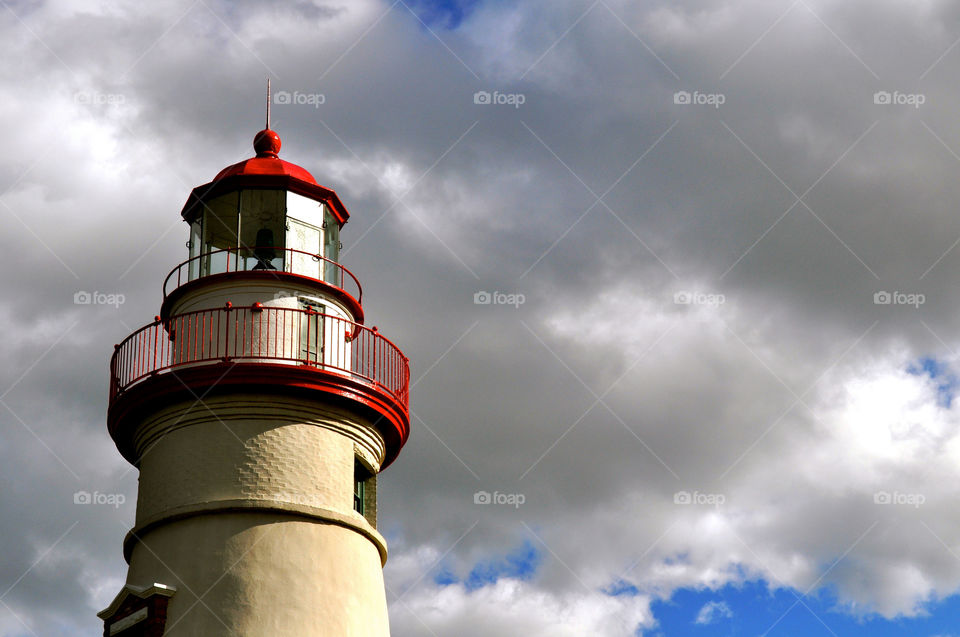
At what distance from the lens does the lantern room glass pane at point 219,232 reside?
81.0 ft

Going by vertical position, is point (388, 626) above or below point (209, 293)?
below

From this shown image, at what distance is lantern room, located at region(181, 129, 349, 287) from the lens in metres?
24.7

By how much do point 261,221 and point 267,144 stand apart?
1690 mm

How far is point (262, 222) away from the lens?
82.0 ft

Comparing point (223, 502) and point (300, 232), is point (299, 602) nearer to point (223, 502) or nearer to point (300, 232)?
point (223, 502)

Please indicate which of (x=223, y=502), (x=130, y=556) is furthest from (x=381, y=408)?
(x=130, y=556)

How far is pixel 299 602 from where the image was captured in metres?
21.6

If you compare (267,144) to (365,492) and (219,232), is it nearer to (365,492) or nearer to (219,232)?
(219,232)

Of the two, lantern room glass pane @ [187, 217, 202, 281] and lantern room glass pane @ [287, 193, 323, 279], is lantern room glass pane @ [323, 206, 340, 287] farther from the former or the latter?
lantern room glass pane @ [187, 217, 202, 281]

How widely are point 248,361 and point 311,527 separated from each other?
2957 mm

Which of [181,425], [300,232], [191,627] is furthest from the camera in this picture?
[300,232]

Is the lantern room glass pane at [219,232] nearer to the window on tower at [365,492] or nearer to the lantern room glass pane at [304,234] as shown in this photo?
the lantern room glass pane at [304,234]

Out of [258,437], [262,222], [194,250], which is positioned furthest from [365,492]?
[194,250]

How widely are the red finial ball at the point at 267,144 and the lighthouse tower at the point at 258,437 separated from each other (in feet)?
2.15
